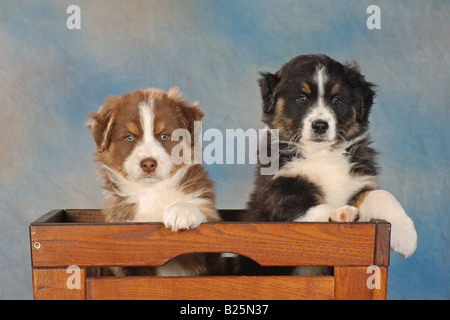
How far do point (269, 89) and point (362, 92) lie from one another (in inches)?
20.8

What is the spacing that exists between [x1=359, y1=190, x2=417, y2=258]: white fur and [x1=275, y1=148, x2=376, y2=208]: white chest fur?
186 mm

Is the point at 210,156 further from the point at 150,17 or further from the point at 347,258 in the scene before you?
the point at 347,258

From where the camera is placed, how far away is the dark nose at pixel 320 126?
3297 mm

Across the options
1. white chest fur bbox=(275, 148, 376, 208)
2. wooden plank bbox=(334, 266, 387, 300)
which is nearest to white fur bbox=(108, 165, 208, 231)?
white chest fur bbox=(275, 148, 376, 208)

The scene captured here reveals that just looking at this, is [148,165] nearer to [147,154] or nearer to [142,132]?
[147,154]

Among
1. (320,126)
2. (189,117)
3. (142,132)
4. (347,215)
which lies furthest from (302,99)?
(142,132)

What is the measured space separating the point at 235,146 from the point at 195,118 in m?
0.86

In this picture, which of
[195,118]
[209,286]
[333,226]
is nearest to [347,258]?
[333,226]

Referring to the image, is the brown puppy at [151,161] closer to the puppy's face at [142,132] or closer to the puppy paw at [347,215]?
the puppy's face at [142,132]

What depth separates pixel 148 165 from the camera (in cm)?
319

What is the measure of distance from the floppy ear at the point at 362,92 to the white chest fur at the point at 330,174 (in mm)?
264

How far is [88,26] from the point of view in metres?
4.25

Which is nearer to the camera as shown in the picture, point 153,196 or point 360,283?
point 360,283

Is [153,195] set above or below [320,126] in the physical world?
below
